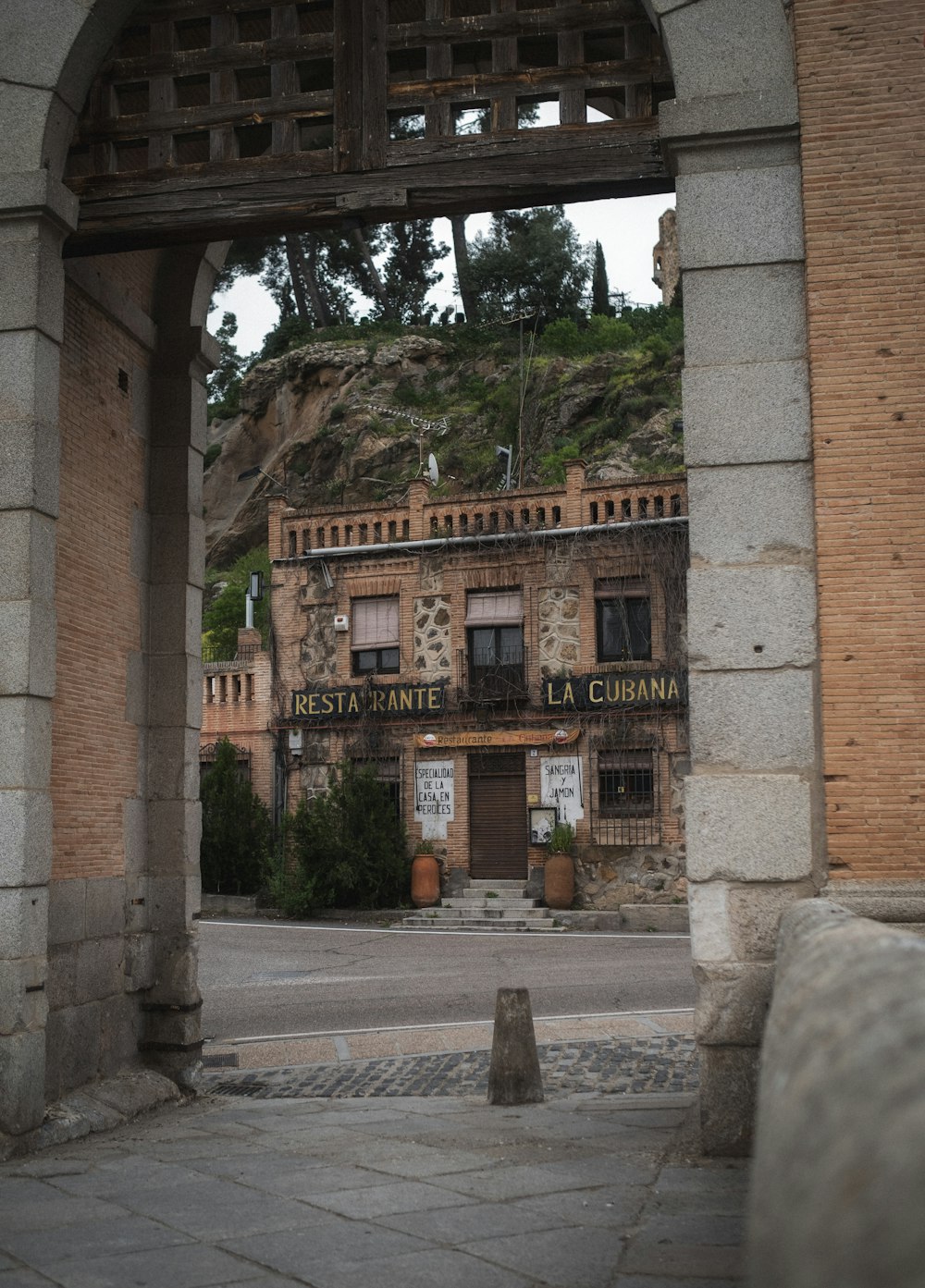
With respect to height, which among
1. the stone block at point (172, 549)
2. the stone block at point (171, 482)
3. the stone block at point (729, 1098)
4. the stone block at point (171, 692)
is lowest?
the stone block at point (729, 1098)

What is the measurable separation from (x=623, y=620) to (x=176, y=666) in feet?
58.4

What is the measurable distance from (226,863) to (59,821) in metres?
20.5

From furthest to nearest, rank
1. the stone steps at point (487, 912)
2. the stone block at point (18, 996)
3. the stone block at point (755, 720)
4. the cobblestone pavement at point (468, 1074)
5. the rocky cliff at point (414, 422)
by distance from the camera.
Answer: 1. the rocky cliff at point (414, 422)
2. the stone steps at point (487, 912)
3. the cobblestone pavement at point (468, 1074)
4. the stone block at point (18, 996)
5. the stone block at point (755, 720)

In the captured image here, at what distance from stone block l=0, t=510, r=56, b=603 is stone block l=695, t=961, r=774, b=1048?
4.10 meters

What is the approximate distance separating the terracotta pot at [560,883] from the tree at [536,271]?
32.3 m

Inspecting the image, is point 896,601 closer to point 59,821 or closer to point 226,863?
point 59,821

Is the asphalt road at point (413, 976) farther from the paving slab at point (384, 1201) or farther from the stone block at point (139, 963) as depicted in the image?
the paving slab at point (384, 1201)

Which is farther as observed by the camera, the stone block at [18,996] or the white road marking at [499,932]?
the white road marking at [499,932]

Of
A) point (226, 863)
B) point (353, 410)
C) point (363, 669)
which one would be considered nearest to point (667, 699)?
point (363, 669)

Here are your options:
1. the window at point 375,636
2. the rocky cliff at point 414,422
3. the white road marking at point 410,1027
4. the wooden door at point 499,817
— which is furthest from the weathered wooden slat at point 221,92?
the rocky cliff at point 414,422

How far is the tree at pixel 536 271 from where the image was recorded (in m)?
53.6

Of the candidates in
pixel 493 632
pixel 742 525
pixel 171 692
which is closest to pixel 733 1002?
pixel 742 525

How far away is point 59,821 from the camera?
7.94 metres

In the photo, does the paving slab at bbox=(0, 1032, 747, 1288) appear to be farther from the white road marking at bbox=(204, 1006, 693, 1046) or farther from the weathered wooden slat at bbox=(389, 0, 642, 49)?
the weathered wooden slat at bbox=(389, 0, 642, 49)
